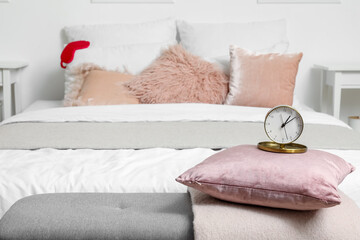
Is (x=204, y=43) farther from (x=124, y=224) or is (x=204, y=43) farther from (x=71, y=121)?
(x=124, y=224)

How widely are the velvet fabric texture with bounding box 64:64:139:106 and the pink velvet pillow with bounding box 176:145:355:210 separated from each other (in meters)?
1.34

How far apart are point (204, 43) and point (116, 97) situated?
2.49 ft

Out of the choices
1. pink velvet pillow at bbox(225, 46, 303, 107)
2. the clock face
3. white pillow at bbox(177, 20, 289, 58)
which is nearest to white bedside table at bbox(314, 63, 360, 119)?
white pillow at bbox(177, 20, 289, 58)

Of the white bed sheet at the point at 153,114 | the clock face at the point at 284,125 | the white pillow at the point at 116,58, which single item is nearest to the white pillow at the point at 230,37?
the white pillow at the point at 116,58

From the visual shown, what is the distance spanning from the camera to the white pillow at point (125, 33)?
2873 millimetres

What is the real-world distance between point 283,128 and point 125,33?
1871 mm

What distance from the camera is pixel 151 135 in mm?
1667

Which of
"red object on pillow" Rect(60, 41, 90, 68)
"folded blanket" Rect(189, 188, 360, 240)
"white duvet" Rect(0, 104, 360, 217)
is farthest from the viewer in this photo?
"red object on pillow" Rect(60, 41, 90, 68)

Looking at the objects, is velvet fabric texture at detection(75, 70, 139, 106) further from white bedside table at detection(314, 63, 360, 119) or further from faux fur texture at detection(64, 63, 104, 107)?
white bedside table at detection(314, 63, 360, 119)

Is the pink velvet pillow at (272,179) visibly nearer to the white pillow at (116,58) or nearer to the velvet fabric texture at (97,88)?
the velvet fabric texture at (97,88)

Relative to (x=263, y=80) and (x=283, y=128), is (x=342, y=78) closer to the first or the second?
(x=263, y=80)

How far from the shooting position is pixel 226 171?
3.44 feet

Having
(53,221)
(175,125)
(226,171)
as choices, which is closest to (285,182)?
(226,171)

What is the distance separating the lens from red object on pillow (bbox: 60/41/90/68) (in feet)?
8.80
